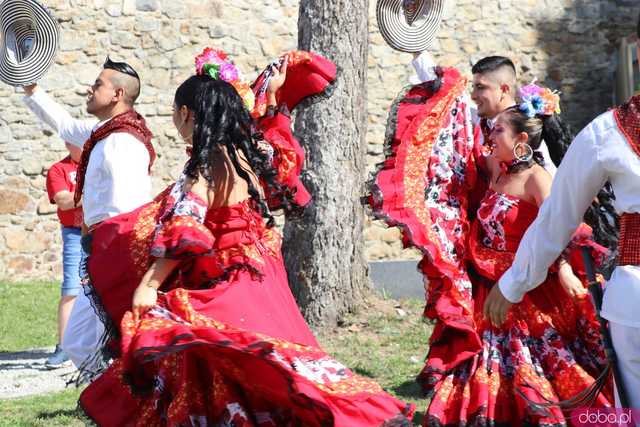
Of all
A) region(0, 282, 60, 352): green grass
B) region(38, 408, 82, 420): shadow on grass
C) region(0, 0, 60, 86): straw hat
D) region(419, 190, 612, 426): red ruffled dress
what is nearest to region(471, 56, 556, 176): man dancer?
region(419, 190, 612, 426): red ruffled dress

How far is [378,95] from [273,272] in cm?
805

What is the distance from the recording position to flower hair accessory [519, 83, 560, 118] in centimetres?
462

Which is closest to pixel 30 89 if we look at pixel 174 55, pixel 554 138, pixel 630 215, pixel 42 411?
pixel 42 411

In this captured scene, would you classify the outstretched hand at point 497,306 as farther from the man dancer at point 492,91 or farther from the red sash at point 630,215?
the man dancer at point 492,91

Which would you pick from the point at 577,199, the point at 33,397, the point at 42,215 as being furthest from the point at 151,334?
the point at 42,215

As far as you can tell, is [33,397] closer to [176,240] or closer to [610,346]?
[176,240]

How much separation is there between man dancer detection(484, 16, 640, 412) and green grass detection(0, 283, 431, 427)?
256 cm

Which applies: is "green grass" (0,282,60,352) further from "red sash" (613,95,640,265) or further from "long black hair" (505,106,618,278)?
"red sash" (613,95,640,265)

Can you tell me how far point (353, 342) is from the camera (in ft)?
23.5

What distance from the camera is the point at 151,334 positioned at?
347cm

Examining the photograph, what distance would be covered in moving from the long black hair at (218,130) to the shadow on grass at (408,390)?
2.10 metres

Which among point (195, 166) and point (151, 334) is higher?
point (195, 166)

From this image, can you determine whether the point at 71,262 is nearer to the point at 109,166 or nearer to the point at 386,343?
the point at 109,166

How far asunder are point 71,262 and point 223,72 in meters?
3.17
